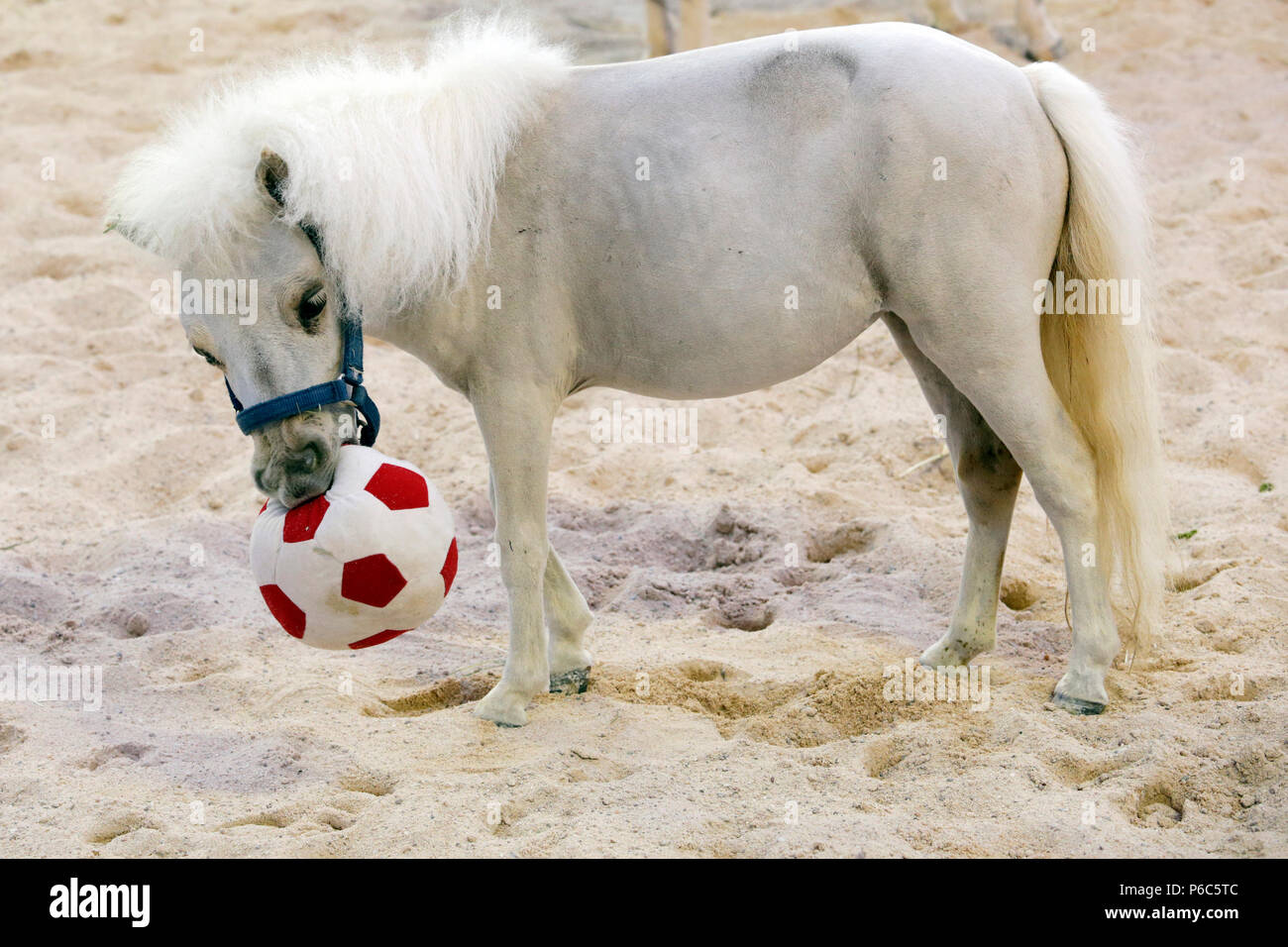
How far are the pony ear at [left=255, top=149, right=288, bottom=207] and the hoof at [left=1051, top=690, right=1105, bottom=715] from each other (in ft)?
7.00

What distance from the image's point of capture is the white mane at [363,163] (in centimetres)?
269

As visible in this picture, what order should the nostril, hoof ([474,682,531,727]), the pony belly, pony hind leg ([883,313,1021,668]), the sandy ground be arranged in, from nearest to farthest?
the sandy ground
the nostril
the pony belly
hoof ([474,682,531,727])
pony hind leg ([883,313,1021,668])

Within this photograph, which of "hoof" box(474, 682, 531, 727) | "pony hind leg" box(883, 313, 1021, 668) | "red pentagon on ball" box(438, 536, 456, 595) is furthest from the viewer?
"pony hind leg" box(883, 313, 1021, 668)

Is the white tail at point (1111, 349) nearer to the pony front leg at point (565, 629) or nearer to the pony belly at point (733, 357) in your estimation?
the pony belly at point (733, 357)

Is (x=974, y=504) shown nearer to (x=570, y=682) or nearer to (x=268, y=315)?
(x=570, y=682)

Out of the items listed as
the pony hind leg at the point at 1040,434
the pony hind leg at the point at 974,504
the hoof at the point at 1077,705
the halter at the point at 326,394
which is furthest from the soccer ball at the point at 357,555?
the hoof at the point at 1077,705

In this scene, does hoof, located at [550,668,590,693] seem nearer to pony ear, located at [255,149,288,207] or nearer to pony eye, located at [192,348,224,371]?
pony eye, located at [192,348,224,371]

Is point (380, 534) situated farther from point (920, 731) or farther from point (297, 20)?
point (297, 20)

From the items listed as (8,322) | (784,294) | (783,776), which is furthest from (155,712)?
(8,322)

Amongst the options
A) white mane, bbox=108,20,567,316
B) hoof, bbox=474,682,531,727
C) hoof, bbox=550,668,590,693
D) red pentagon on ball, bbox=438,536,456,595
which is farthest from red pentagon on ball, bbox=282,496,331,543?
hoof, bbox=550,668,590,693

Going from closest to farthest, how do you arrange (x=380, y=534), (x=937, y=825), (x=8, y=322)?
1. (x=937, y=825)
2. (x=380, y=534)
3. (x=8, y=322)

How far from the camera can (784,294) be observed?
2.90m

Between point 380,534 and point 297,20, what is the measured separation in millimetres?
7020

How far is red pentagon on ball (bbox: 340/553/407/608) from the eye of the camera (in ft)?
8.85
